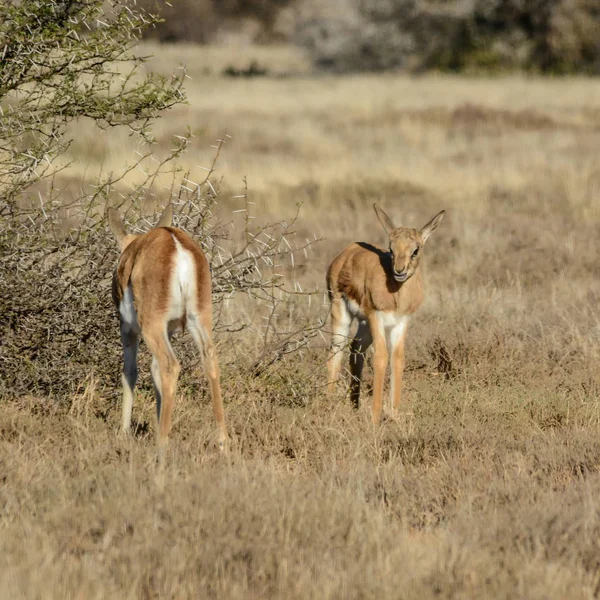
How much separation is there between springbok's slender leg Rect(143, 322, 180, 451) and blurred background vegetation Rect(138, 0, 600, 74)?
43146mm

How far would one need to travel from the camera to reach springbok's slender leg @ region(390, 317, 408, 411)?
732 centimetres

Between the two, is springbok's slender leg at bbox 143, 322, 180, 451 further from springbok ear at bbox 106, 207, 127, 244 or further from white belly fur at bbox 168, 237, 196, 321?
springbok ear at bbox 106, 207, 127, 244

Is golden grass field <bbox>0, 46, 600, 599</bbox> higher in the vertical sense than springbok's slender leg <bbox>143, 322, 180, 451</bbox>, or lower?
lower

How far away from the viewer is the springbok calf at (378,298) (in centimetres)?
733

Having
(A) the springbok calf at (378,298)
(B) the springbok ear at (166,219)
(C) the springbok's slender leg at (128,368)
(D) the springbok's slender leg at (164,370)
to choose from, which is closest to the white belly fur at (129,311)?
(C) the springbok's slender leg at (128,368)

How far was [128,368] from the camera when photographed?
6.57m

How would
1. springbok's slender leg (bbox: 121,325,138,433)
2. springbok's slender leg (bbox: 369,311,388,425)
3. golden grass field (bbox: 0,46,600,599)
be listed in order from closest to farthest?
golden grass field (bbox: 0,46,600,599) → springbok's slender leg (bbox: 121,325,138,433) → springbok's slender leg (bbox: 369,311,388,425)

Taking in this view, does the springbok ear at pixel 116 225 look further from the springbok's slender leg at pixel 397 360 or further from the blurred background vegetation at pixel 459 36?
the blurred background vegetation at pixel 459 36

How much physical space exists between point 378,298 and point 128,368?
78.0 inches

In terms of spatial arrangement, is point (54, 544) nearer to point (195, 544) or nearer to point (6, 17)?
point (195, 544)

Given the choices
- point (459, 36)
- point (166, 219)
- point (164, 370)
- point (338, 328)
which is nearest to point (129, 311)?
point (164, 370)

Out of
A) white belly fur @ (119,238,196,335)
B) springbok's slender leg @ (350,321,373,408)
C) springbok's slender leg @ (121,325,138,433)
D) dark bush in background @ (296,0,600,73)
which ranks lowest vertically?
springbok's slender leg @ (350,321,373,408)

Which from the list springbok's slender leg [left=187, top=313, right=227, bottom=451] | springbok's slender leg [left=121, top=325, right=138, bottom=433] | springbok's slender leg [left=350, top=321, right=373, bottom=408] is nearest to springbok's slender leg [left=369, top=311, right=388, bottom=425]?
springbok's slender leg [left=350, top=321, right=373, bottom=408]

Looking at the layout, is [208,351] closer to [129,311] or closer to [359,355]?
[129,311]
